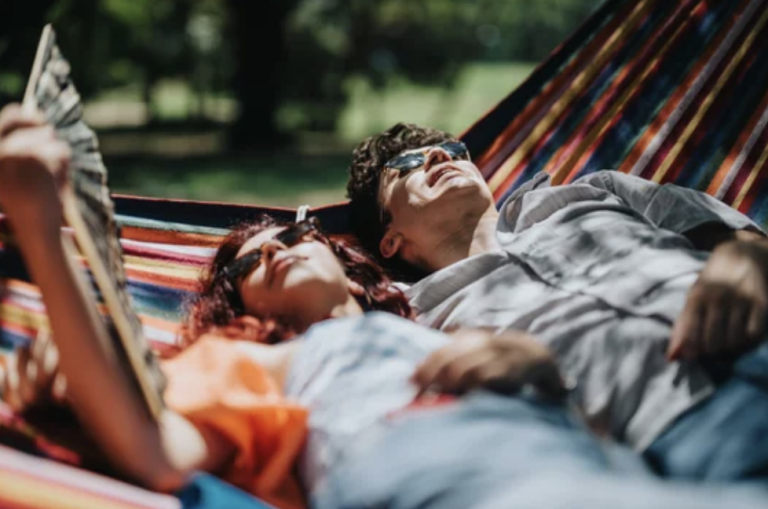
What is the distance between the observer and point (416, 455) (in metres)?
1.42

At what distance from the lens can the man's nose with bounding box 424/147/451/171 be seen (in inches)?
102

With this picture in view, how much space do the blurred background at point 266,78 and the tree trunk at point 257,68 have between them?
0.02m

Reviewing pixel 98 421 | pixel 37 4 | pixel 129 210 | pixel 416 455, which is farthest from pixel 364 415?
pixel 37 4

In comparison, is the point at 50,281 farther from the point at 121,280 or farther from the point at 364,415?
the point at 364,415

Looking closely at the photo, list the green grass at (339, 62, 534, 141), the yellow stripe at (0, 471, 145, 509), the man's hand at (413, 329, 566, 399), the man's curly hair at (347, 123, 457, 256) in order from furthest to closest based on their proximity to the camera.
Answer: the green grass at (339, 62, 534, 141) → the man's curly hair at (347, 123, 457, 256) → the man's hand at (413, 329, 566, 399) → the yellow stripe at (0, 471, 145, 509)

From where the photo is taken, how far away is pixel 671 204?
223cm

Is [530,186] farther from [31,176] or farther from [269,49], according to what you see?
[269,49]

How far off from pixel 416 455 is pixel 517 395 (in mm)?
234

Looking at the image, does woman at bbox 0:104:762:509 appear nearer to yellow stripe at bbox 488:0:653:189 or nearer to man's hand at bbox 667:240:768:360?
man's hand at bbox 667:240:768:360

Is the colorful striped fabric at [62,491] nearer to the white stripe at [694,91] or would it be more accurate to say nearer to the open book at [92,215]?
the open book at [92,215]

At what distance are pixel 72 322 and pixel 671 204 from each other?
4.82 feet

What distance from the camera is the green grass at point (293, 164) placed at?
8.79 metres

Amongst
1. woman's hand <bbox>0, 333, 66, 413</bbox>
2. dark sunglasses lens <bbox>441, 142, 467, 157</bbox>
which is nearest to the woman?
woman's hand <bbox>0, 333, 66, 413</bbox>

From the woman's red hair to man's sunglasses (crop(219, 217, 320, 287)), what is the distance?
1.2 inches
